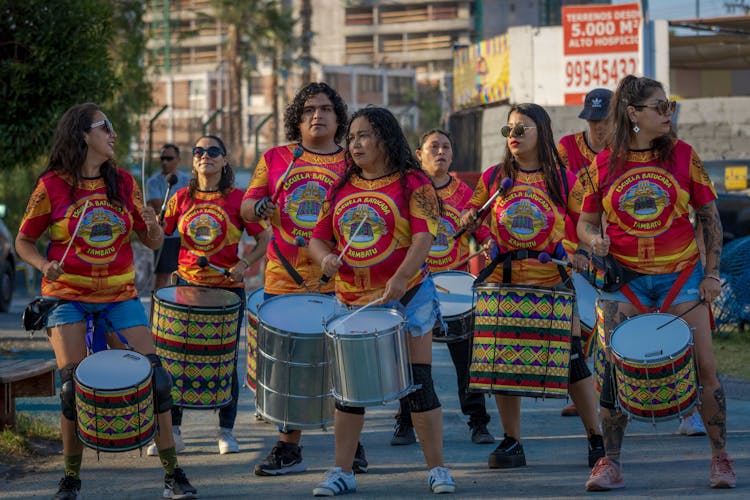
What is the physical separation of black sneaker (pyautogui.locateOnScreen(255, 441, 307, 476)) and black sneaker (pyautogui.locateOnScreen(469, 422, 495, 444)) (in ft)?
4.44

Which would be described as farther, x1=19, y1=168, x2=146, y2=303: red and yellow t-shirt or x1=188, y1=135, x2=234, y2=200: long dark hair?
x1=188, y1=135, x2=234, y2=200: long dark hair

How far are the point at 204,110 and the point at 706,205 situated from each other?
92920mm

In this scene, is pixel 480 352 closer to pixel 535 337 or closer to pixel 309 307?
pixel 535 337

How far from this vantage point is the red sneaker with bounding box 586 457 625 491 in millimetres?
6250

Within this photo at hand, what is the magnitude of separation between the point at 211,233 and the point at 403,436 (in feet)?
5.75

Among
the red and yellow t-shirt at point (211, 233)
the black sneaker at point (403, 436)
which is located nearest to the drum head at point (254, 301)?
the red and yellow t-shirt at point (211, 233)

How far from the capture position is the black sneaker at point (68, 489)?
6199 millimetres

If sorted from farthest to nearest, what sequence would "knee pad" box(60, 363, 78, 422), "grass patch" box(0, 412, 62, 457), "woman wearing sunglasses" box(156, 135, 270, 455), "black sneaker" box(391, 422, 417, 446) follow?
"black sneaker" box(391, 422, 417, 446), "woman wearing sunglasses" box(156, 135, 270, 455), "grass patch" box(0, 412, 62, 457), "knee pad" box(60, 363, 78, 422)

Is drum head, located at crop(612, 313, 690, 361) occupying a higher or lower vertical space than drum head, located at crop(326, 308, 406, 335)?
lower

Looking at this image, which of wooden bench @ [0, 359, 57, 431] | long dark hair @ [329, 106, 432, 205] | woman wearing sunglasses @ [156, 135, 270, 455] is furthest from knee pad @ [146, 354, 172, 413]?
wooden bench @ [0, 359, 57, 431]

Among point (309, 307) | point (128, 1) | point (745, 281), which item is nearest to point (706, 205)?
point (309, 307)

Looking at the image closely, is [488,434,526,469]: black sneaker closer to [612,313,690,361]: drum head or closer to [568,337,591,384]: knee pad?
[568,337,591,384]: knee pad

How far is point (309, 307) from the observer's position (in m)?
6.38

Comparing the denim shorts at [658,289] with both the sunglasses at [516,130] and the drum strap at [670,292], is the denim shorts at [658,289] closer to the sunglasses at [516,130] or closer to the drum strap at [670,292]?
the drum strap at [670,292]
